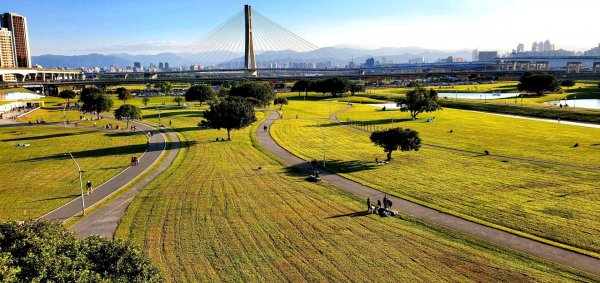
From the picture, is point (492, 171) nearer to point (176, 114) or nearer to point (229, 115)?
point (229, 115)

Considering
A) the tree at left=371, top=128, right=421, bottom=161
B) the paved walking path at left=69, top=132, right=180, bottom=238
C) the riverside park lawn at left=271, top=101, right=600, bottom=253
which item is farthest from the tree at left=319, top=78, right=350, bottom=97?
the paved walking path at left=69, top=132, right=180, bottom=238

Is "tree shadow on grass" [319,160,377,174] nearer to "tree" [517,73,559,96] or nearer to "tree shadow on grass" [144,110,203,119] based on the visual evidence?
"tree shadow on grass" [144,110,203,119]

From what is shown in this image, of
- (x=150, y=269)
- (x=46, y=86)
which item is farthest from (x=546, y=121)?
(x=46, y=86)

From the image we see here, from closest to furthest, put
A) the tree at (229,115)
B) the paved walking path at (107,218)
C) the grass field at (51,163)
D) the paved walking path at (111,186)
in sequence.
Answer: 1. the paved walking path at (107,218)
2. the paved walking path at (111,186)
3. the grass field at (51,163)
4. the tree at (229,115)

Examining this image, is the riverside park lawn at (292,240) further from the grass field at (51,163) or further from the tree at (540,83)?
the tree at (540,83)

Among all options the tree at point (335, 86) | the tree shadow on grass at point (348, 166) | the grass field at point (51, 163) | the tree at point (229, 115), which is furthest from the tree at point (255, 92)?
the tree shadow on grass at point (348, 166)

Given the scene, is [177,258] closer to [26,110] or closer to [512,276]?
[512,276]

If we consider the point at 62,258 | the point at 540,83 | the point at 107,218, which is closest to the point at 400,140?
the point at 107,218
